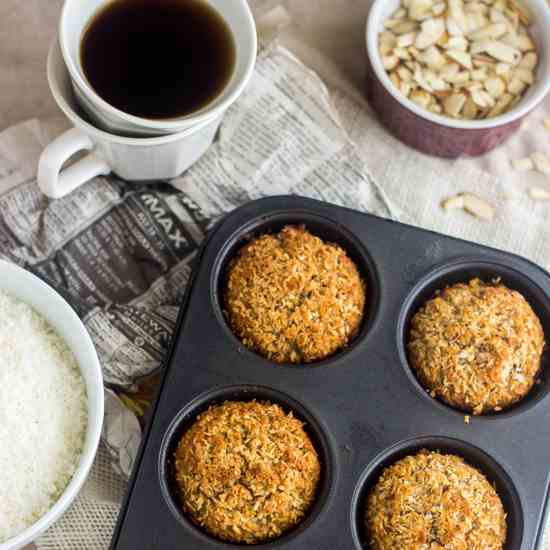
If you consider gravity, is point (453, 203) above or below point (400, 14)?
below

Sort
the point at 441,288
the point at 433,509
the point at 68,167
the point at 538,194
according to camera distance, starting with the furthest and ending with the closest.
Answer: the point at 538,194, the point at 68,167, the point at 441,288, the point at 433,509

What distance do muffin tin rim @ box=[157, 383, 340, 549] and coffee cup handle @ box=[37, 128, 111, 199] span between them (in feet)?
1.88

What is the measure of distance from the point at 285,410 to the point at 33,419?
49 cm

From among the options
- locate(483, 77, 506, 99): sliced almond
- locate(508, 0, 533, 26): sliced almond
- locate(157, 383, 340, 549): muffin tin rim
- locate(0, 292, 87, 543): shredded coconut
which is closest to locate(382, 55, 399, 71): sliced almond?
locate(483, 77, 506, 99): sliced almond

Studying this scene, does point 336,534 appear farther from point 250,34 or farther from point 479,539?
point 250,34

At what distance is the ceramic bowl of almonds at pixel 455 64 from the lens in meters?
2.05

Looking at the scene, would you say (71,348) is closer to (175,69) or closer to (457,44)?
(175,69)

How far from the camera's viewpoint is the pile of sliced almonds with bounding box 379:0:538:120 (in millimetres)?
2064

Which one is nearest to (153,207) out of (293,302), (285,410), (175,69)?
(175,69)

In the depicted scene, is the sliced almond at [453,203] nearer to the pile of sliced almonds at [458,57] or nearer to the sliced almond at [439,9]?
the pile of sliced almonds at [458,57]

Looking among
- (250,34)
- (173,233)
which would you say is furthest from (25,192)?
(250,34)

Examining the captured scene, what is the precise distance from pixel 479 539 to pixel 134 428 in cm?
74

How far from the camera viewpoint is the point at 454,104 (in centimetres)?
205

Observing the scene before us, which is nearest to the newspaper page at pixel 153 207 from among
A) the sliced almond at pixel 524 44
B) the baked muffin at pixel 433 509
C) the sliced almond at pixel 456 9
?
the sliced almond at pixel 456 9
